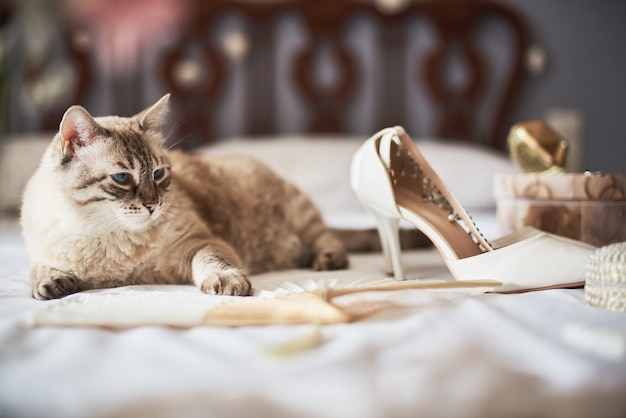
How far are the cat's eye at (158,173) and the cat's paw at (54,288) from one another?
339mm

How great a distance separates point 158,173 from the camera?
1407 millimetres

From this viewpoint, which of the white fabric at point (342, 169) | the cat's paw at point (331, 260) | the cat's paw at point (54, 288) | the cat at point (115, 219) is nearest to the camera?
the cat's paw at point (54, 288)

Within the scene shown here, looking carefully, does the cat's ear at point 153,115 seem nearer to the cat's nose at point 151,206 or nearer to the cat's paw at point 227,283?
the cat's nose at point 151,206

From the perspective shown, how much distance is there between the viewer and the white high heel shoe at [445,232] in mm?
1193

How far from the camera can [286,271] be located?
Answer: 5.55ft

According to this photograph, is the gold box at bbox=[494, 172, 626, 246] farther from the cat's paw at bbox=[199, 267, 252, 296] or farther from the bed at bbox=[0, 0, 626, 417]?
the cat's paw at bbox=[199, 267, 252, 296]

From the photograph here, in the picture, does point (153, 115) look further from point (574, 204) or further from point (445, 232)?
point (574, 204)

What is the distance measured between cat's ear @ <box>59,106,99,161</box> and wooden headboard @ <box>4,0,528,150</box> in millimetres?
2074

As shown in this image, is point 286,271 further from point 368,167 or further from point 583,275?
point 583,275

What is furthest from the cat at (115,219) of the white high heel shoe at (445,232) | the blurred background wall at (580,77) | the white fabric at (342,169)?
the blurred background wall at (580,77)

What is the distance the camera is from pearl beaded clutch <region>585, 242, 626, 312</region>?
1.00 m

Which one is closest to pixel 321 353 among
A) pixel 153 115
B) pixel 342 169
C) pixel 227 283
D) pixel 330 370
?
pixel 330 370

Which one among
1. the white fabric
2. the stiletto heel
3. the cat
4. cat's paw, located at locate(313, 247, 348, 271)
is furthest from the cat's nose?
the white fabric

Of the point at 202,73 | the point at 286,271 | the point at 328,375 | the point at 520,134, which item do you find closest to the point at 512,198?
the point at 520,134
